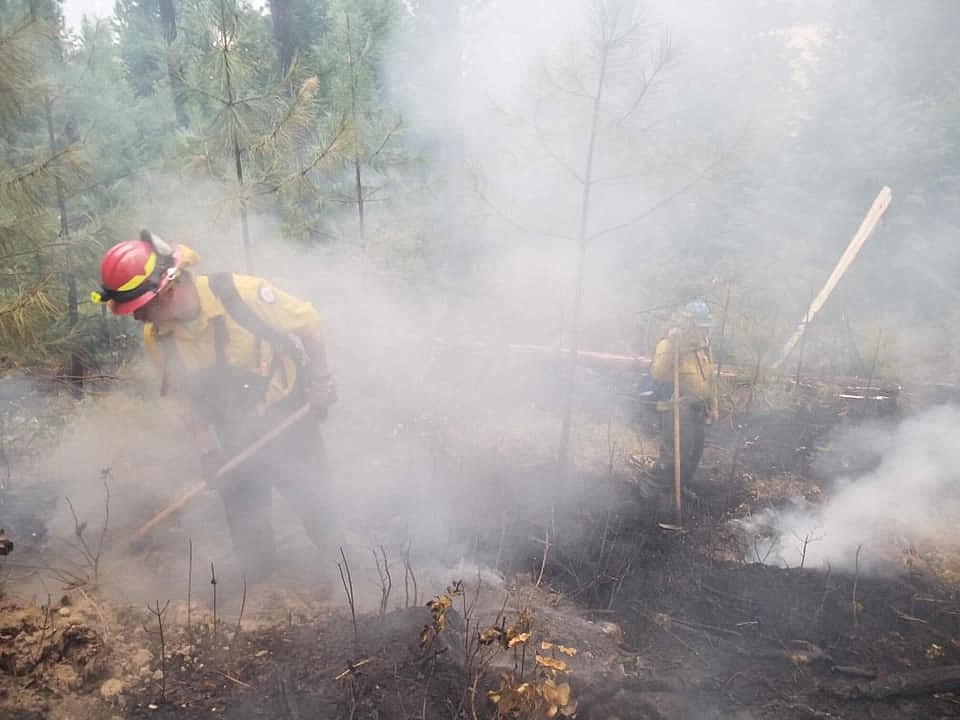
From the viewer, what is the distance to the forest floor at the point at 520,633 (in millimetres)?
2941

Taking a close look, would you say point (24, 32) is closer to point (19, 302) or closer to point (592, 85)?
point (19, 302)

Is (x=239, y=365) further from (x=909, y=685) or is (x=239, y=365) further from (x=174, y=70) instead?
(x=909, y=685)

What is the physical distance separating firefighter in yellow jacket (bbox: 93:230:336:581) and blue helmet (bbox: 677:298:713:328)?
11.1 feet

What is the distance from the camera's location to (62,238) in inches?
212

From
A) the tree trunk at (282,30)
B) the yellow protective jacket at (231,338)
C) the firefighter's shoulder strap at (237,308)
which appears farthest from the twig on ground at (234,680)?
the tree trunk at (282,30)

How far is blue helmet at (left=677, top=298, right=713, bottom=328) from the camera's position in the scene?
552cm

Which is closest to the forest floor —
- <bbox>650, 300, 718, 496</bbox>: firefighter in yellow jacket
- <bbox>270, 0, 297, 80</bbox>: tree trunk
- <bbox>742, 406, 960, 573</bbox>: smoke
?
<bbox>742, 406, 960, 573</bbox>: smoke

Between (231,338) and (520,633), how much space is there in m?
2.33

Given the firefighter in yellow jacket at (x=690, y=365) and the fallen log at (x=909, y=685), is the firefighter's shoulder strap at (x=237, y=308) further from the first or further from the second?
the fallen log at (x=909, y=685)

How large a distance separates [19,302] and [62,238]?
1325mm

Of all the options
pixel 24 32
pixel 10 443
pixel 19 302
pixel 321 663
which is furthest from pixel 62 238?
pixel 321 663

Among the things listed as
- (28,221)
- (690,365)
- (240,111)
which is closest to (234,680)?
(28,221)

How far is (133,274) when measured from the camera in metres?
3.12

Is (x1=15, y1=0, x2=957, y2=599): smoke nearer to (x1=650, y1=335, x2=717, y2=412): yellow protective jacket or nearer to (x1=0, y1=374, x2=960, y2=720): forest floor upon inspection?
(x1=0, y1=374, x2=960, y2=720): forest floor
